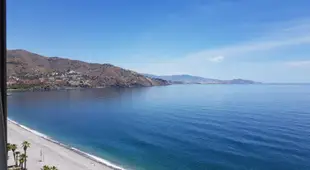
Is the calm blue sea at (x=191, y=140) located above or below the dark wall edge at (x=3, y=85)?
below

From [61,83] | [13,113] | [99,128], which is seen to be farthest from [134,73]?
[99,128]

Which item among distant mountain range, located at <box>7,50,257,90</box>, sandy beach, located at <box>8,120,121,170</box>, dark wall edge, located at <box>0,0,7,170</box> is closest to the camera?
dark wall edge, located at <box>0,0,7,170</box>

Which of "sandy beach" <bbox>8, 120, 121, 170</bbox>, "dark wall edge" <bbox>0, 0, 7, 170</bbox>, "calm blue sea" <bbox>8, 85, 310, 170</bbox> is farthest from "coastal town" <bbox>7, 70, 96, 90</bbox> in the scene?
"dark wall edge" <bbox>0, 0, 7, 170</bbox>

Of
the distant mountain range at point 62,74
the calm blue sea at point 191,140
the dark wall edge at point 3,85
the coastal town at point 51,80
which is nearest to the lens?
the dark wall edge at point 3,85

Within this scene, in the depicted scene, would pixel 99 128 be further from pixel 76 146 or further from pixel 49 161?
pixel 49 161

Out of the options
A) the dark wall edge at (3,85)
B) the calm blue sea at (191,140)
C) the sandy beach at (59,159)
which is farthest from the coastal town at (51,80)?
the dark wall edge at (3,85)

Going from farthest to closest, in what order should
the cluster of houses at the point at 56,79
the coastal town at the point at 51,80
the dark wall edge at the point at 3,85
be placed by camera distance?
the cluster of houses at the point at 56,79 → the coastal town at the point at 51,80 → the dark wall edge at the point at 3,85

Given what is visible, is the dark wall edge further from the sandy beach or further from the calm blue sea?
the calm blue sea

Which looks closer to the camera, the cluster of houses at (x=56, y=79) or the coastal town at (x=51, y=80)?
the coastal town at (x=51, y=80)

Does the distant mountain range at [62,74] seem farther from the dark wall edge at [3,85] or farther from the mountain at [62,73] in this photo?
the dark wall edge at [3,85]

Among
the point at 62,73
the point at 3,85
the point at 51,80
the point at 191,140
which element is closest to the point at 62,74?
the point at 62,73
